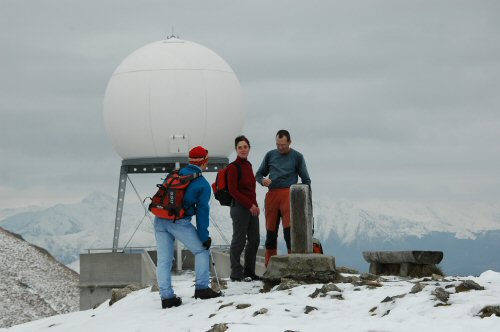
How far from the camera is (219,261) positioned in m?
31.4

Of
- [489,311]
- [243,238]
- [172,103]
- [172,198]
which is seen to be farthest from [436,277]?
[172,103]

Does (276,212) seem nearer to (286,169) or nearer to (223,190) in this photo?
(286,169)

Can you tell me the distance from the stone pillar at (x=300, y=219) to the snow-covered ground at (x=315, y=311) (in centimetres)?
82

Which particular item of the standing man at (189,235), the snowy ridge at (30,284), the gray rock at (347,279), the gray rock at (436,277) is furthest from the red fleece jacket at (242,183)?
the snowy ridge at (30,284)

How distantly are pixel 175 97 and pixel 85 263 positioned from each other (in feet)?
21.5

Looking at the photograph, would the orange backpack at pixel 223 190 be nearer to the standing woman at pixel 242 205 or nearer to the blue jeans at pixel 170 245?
the standing woman at pixel 242 205

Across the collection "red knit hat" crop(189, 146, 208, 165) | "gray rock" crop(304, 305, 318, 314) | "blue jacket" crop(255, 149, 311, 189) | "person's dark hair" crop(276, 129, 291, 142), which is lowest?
"gray rock" crop(304, 305, 318, 314)

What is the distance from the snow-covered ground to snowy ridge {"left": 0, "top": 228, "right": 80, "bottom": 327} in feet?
61.7

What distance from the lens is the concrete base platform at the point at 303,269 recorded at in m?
14.1

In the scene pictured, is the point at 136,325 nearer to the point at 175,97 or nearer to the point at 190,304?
the point at 190,304

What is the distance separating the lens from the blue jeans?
534 inches

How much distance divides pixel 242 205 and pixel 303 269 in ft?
4.36

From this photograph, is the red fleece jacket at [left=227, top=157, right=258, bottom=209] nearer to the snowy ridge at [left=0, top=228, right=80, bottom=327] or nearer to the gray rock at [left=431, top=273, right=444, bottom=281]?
the gray rock at [left=431, top=273, right=444, bottom=281]

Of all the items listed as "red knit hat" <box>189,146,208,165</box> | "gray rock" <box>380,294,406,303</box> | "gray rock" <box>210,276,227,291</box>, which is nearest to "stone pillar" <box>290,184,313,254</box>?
"gray rock" <box>210,276,227,291</box>
